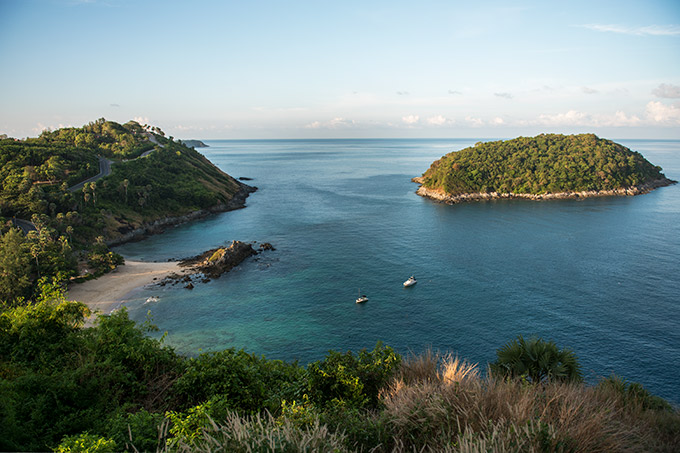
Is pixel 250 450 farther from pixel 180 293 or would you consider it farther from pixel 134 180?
pixel 134 180

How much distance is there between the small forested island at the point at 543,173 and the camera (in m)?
130

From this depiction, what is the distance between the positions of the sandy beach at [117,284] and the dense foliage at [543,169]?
315 ft

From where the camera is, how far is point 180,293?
54.7m

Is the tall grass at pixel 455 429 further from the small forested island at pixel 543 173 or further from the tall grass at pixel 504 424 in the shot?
the small forested island at pixel 543 173

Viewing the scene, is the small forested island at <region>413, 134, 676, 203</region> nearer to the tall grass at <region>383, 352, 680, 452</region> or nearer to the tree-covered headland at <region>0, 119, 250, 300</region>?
the tree-covered headland at <region>0, 119, 250, 300</region>

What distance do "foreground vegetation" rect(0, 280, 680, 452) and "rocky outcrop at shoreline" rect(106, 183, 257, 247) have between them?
6145 centimetres

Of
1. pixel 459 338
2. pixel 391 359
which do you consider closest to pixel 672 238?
pixel 459 338

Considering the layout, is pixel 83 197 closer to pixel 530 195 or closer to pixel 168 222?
pixel 168 222

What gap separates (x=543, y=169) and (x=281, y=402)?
15082 cm

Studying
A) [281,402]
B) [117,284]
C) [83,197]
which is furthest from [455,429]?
[83,197]

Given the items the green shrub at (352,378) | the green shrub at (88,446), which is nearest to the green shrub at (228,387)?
the green shrub at (352,378)

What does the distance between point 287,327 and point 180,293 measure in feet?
63.3

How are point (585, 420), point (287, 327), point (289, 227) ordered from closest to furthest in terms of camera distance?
point (585, 420)
point (287, 327)
point (289, 227)

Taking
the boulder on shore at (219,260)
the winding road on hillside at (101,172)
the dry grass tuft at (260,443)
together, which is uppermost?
the winding road on hillside at (101,172)
